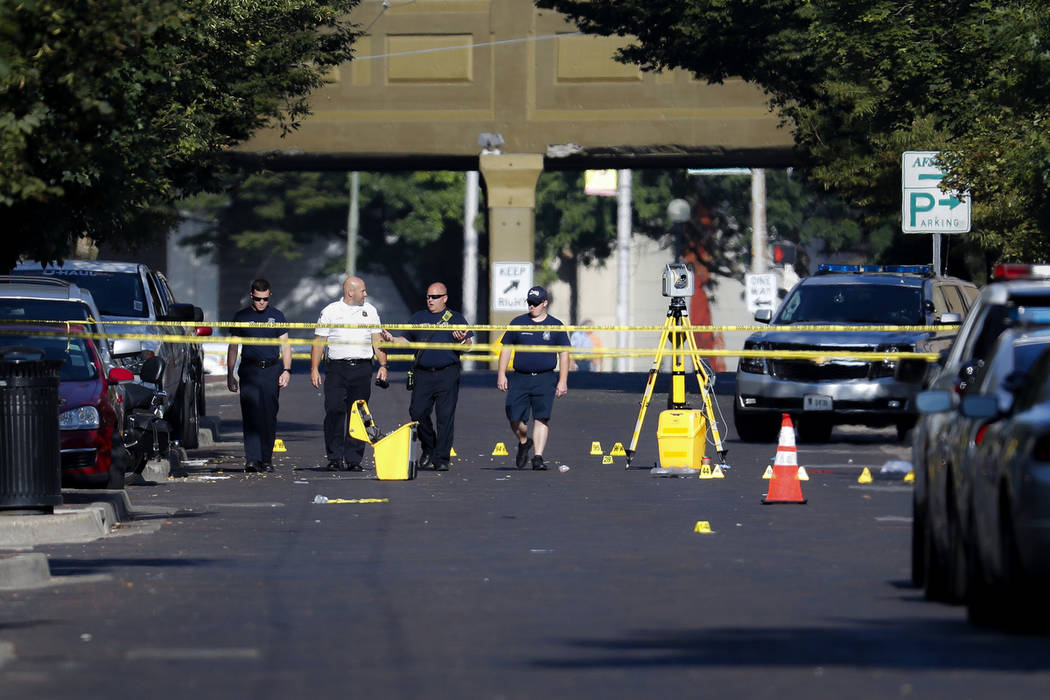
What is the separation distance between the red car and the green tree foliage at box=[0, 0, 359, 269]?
3.71ft

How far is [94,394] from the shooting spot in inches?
766

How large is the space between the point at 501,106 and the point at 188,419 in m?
23.7

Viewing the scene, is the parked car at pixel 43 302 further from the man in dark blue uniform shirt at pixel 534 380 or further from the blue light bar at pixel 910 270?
the blue light bar at pixel 910 270

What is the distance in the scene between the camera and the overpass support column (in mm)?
49188

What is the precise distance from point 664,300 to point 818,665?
7185cm

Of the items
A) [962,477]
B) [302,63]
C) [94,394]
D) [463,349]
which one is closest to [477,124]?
[302,63]

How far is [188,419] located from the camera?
2686 centimetres

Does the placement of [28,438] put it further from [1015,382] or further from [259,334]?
[259,334]

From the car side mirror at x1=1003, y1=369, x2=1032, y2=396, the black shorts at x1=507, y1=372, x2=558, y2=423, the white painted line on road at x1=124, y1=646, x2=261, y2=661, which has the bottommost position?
the white painted line on road at x1=124, y1=646, x2=261, y2=661

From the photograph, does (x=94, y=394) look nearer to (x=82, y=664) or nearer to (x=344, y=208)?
(x=82, y=664)

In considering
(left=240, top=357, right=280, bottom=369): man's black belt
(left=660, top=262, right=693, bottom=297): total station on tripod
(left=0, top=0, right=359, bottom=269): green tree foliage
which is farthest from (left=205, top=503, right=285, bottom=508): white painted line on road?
(left=660, top=262, right=693, bottom=297): total station on tripod

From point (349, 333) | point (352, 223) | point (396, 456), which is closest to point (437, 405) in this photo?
point (349, 333)

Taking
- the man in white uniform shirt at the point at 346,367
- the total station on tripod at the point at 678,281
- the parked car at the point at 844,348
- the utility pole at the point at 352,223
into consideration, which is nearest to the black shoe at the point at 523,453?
the man in white uniform shirt at the point at 346,367

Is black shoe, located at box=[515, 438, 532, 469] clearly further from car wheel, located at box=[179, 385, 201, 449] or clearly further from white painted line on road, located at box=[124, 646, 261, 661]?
white painted line on road, located at box=[124, 646, 261, 661]
